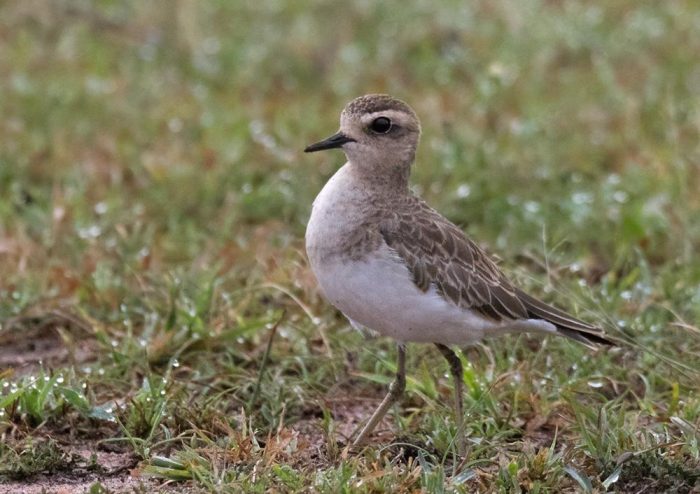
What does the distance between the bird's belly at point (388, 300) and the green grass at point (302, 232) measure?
47 centimetres

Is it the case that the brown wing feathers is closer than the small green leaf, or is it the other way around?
the small green leaf

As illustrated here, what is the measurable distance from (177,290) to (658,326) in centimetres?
237

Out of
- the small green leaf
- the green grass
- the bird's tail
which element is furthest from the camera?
the bird's tail

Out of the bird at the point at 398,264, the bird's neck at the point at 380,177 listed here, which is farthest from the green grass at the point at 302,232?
the bird's neck at the point at 380,177

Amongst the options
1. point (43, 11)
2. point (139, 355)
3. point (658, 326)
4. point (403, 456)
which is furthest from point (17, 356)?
point (43, 11)

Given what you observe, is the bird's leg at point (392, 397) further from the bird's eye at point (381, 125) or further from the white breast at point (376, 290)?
the bird's eye at point (381, 125)

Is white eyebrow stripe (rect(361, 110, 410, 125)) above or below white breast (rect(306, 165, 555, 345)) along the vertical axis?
above

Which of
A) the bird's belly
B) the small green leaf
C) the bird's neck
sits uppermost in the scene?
the bird's neck

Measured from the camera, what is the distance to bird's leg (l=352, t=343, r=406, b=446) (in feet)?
17.3

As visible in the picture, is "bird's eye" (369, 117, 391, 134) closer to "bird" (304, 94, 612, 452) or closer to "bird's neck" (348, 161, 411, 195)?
"bird" (304, 94, 612, 452)

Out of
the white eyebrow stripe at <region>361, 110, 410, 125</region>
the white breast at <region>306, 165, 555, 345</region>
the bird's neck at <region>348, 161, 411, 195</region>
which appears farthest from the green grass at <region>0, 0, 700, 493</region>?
the white eyebrow stripe at <region>361, 110, 410, 125</region>

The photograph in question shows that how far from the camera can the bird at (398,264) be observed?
16.3 ft

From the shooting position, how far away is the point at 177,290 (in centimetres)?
619

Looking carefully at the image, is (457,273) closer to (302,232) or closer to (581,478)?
(581,478)
